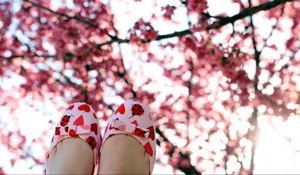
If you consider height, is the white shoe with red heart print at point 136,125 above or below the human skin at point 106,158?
A: above

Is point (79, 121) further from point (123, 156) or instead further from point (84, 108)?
point (123, 156)

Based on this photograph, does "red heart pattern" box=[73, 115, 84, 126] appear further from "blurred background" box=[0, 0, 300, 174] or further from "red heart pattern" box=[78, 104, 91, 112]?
"blurred background" box=[0, 0, 300, 174]

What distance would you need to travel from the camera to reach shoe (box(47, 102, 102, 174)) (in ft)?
4.07

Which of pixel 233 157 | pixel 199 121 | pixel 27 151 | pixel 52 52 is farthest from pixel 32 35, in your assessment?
pixel 233 157

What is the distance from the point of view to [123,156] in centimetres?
114

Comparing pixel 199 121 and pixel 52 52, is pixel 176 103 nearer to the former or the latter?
pixel 199 121

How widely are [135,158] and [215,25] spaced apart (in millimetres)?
797

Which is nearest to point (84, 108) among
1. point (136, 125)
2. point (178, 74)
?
point (136, 125)

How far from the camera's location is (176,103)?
7.95 ft

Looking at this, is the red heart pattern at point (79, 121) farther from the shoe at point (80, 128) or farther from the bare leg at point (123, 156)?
the bare leg at point (123, 156)

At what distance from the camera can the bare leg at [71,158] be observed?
1.16 metres

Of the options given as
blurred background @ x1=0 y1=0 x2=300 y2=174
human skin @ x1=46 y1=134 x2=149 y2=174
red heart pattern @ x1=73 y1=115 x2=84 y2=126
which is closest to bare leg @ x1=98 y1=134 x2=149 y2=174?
human skin @ x1=46 y1=134 x2=149 y2=174

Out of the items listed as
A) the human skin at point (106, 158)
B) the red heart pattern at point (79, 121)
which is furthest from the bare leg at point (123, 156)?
the red heart pattern at point (79, 121)

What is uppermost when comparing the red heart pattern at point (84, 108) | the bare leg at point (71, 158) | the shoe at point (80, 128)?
the red heart pattern at point (84, 108)
